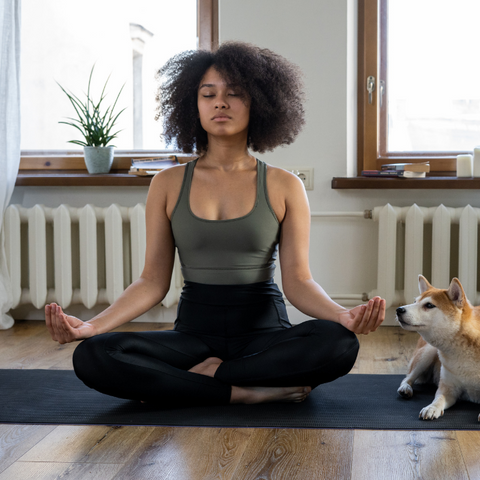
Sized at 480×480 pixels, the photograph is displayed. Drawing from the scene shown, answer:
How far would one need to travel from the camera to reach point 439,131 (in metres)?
2.78

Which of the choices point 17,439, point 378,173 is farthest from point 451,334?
point 378,173

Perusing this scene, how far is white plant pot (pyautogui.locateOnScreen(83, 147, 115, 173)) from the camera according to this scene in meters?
2.81

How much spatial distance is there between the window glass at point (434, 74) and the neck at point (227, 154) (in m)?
1.26

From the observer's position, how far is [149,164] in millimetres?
2756

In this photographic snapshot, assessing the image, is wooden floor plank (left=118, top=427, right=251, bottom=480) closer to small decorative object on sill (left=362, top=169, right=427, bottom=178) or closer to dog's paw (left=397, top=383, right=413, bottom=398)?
dog's paw (left=397, top=383, right=413, bottom=398)

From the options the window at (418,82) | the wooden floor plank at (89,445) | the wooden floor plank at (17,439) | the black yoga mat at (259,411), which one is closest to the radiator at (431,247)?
→ the window at (418,82)

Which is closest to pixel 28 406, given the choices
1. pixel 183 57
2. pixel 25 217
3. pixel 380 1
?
pixel 183 57

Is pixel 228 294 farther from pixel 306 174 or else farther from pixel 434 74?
pixel 434 74

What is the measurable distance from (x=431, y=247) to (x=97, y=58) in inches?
73.0

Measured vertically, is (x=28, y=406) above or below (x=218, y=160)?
below

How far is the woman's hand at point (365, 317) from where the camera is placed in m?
1.34

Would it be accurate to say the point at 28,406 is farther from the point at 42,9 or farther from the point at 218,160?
the point at 42,9

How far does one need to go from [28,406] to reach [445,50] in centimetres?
234

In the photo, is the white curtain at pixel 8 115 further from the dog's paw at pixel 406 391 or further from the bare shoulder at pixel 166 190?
the dog's paw at pixel 406 391
